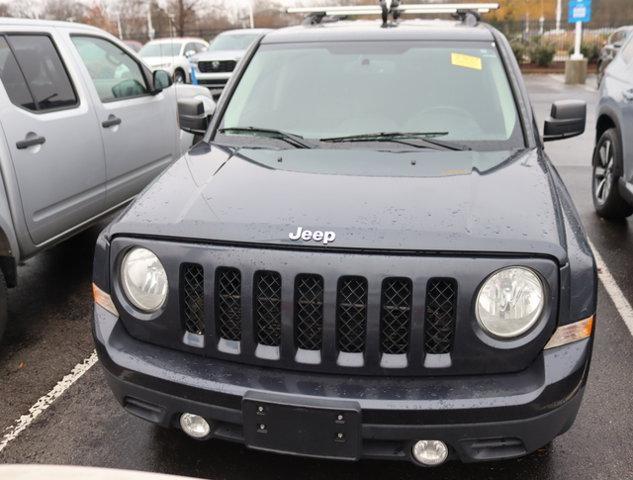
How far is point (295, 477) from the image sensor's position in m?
2.67

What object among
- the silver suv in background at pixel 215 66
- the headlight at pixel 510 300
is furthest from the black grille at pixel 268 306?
the silver suv in background at pixel 215 66

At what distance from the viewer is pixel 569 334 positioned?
85.9 inches

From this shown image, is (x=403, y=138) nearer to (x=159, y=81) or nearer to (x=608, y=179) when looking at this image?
(x=159, y=81)

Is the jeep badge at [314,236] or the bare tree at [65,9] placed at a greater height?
the bare tree at [65,9]

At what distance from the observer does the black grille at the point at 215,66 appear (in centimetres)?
1628

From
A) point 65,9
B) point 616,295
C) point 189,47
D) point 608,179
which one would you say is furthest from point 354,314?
point 65,9

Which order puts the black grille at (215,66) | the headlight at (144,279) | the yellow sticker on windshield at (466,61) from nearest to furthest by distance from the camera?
the headlight at (144,279)
the yellow sticker on windshield at (466,61)
the black grille at (215,66)

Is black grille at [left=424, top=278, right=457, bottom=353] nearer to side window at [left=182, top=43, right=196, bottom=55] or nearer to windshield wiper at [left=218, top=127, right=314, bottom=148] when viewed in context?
windshield wiper at [left=218, top=127, right=314, bottom=148]

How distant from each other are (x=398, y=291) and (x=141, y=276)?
0.94 m

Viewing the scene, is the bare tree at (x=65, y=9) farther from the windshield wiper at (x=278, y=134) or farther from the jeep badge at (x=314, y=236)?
the jeep badge at (x=314, y=236)

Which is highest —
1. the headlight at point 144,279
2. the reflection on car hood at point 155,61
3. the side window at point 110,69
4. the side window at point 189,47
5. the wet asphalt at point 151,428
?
the side window at point 110,69

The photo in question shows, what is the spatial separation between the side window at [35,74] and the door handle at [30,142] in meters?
0.21

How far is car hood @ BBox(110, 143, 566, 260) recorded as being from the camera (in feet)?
7.25

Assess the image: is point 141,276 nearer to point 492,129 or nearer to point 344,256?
point 344,256
